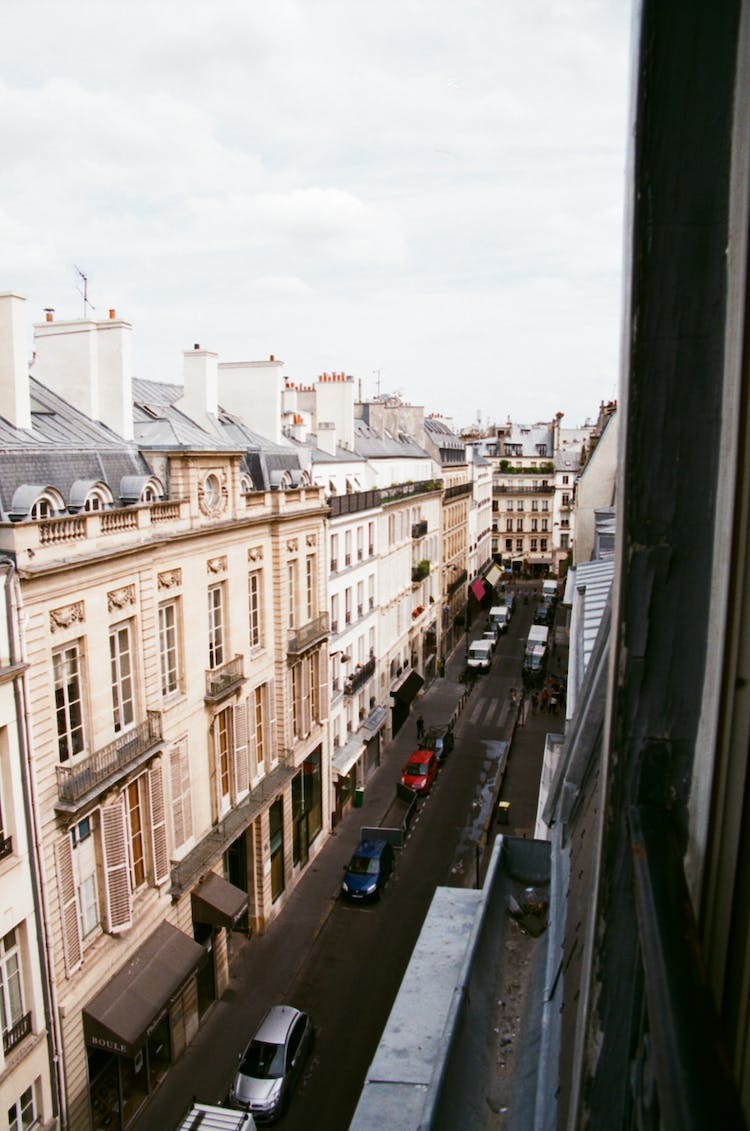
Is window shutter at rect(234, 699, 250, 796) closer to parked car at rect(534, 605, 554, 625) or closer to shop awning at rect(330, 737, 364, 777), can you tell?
shop awning at rect(330, 737, 364, 777)

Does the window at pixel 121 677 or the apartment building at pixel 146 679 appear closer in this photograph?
the apartment building at pixel 146 679

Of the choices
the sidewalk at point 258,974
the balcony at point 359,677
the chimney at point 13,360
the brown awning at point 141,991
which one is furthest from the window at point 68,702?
the balcony at point 359,677

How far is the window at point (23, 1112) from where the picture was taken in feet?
50.4

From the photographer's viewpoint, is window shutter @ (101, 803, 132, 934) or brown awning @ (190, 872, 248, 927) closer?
window shutter @ (101, 803, 132, 934)

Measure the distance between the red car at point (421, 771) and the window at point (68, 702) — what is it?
21.7 meters

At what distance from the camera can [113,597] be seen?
18.7 metres

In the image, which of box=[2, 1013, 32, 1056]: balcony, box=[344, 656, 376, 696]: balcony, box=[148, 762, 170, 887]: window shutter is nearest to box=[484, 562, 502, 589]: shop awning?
box=[344, 656, 376, 696]: balcony

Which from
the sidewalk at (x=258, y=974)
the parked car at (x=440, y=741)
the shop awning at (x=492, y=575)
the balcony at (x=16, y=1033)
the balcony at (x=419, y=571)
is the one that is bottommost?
the sidewalk at (x=258, y=974)

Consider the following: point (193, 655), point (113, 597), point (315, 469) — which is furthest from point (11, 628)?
point (315, 469)

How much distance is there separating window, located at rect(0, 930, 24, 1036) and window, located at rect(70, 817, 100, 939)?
69.1 inches

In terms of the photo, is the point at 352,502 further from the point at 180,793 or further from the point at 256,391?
the point at 180,793

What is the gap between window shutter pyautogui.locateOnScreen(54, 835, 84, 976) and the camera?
16656 millimetres

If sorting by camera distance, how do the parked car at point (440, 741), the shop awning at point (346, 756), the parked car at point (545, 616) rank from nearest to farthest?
the shop awning at point (346, 756) < the parked car at point (440, 741) < the parked car at point (545, 616)

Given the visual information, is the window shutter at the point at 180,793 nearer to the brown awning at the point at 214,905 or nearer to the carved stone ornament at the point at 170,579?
the brown awning at the point at 214,905
